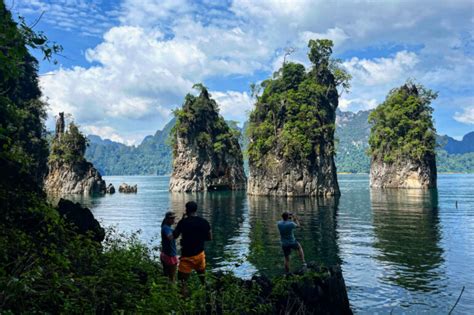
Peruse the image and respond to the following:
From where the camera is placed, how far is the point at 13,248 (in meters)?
7.88

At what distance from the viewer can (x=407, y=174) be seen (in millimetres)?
109438

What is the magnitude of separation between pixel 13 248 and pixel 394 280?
14.6 metres

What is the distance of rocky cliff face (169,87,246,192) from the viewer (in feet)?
359

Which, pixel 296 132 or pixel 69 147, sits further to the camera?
pixel 69 147

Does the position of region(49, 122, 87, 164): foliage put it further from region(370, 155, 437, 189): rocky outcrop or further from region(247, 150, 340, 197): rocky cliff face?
region(370, 155, 437, 189): rocky outcrop

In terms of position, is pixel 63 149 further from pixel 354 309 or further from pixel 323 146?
pixel 354 309

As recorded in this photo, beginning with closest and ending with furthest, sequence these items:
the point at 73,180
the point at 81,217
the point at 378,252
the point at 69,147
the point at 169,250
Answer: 1. the point at 169,250
2. the point at 81,217
3. the point at 378,252
4. the point at 73,180
5. the point at 69,147

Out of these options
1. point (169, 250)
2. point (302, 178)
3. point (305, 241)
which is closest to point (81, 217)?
point (169, 250)

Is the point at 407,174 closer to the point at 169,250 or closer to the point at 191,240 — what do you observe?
the point at 169,250

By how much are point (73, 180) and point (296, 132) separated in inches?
2272

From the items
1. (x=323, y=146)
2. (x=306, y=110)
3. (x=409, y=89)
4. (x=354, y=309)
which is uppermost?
(x=409, y=89)

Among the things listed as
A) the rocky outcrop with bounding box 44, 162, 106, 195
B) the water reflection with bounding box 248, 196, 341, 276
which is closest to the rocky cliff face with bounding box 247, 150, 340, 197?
the water reflection with bounding box 248, 196, 341, 276

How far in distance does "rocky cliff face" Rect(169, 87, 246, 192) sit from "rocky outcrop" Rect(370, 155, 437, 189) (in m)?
42.6

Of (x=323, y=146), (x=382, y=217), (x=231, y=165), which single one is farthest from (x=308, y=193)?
(x=231, y=165)
